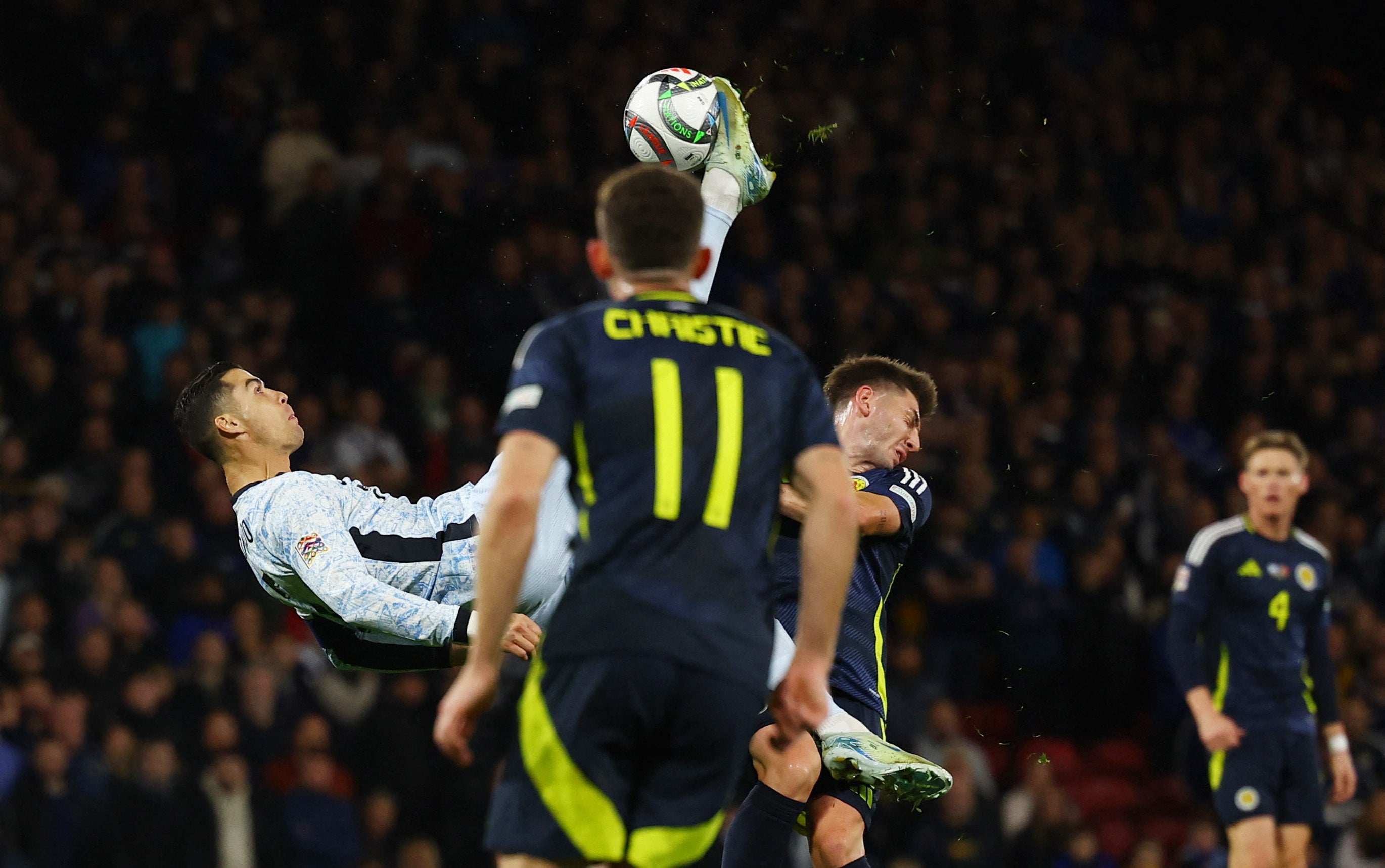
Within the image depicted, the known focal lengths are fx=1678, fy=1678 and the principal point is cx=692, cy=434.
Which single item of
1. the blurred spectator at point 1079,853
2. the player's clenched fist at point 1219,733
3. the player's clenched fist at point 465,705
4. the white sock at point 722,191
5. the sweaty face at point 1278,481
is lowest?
the blurred spectator at point 1079,853

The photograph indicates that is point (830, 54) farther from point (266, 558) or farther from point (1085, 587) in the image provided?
point (266, 558)

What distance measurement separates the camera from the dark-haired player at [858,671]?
5.25m

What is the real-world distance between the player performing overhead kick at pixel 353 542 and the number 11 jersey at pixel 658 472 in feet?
4.34

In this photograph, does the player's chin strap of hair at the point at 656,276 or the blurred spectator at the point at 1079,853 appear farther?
the blurred spectator at the point at 1079,853

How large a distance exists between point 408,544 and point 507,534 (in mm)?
2067

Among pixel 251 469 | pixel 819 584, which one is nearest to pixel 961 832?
pixel 251 469

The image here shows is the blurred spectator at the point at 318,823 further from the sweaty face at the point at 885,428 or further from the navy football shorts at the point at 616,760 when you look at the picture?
the navy football shorts at the point at 616,760

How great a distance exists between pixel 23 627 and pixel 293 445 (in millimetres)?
4161

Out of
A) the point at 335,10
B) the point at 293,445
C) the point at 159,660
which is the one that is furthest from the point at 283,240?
the point at 293,445

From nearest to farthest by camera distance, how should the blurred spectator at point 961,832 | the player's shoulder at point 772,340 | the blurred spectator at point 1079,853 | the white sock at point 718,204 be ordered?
1. the player's shoulder at point 772,340
2. the white sock at point 718,204
3. the blurred spectator at point 961,832
4. the blurred spectator at point 1079,853

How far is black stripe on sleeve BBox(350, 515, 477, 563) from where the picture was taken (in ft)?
17.0

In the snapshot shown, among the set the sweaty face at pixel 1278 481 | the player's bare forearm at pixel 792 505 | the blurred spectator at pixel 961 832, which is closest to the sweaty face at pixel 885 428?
the player's bare forearm at pixel 792 505

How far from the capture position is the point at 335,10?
11.4 meters

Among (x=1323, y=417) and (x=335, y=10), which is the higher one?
(x=335, y=10)
